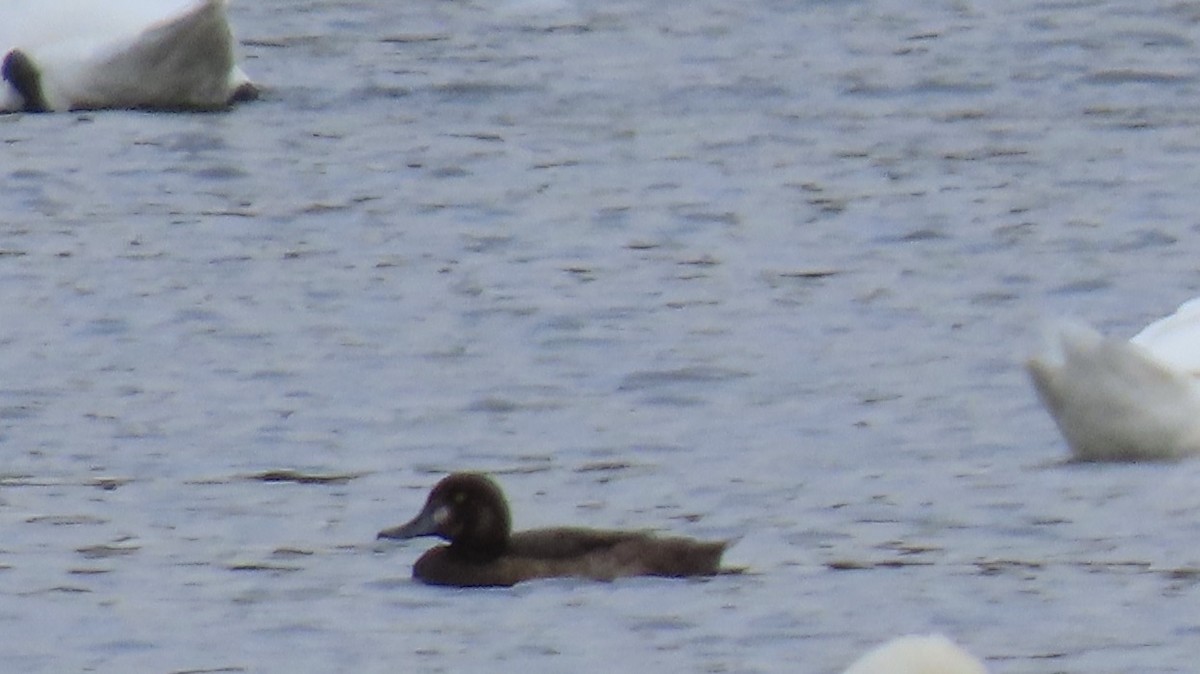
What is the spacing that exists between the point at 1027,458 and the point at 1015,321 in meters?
1.93

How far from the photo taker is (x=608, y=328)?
1252 cm

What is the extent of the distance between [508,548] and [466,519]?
0.21 meters

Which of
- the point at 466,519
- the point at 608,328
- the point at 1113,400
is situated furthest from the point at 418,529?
the point at 608,328

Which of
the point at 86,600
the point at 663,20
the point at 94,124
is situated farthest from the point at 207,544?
the point at 663,20

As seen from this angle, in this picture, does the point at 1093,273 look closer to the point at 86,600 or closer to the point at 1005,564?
the point at 1005,564

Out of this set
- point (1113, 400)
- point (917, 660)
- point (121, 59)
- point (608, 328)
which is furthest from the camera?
point (121, 59)

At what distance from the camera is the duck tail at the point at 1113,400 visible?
10742 mm

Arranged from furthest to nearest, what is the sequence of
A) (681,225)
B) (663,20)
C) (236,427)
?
(663,20)
(681,225)
(236,427)

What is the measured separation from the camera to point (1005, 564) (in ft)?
30.8

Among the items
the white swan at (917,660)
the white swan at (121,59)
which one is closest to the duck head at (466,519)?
the white swan at (917,660)

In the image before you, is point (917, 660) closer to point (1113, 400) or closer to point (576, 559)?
point (576, 559)

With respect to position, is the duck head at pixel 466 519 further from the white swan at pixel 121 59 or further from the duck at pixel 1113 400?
the white swan at pixel 121 59

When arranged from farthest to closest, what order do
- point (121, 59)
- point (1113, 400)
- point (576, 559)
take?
point (121, 59)
point (1113, 400)
point (576, 559)

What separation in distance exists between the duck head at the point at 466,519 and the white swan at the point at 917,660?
12.1ft
